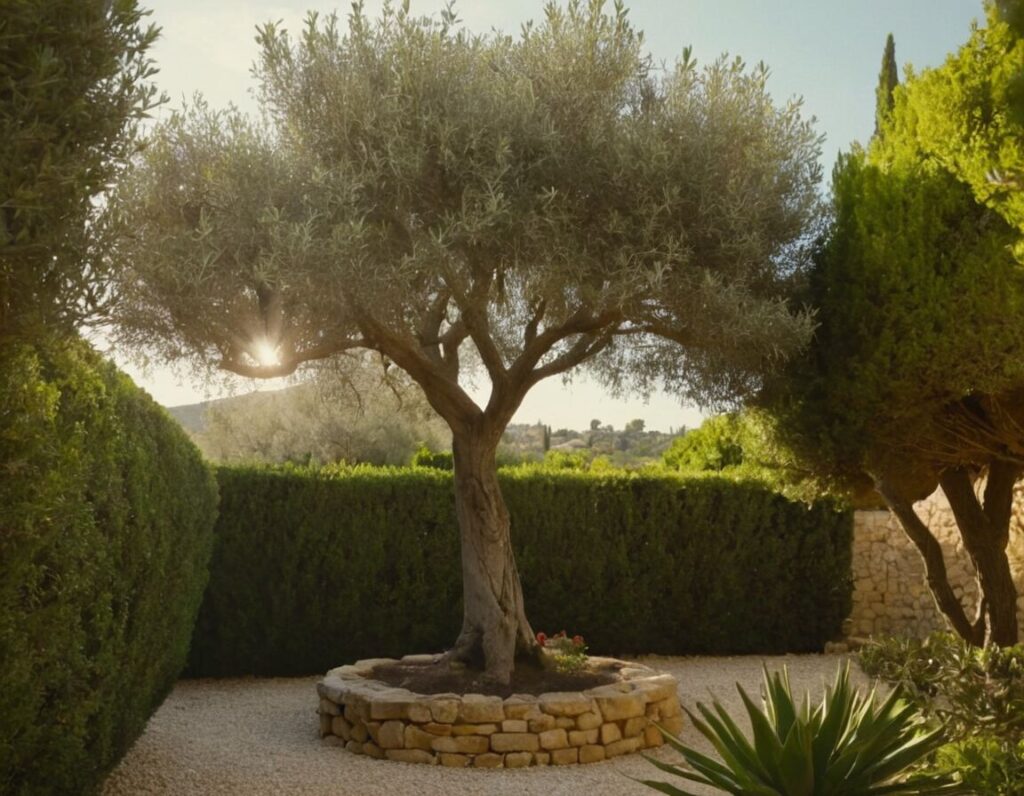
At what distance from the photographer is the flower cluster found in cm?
1023

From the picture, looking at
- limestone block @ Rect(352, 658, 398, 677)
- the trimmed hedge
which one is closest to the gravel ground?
limestone block @ Rect(352, 658, 398, 677)

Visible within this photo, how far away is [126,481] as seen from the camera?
6.48m

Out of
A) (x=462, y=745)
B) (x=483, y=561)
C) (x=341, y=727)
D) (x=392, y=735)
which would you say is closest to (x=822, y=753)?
(x=462, y=745)

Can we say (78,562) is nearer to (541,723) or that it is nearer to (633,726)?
(541,723)

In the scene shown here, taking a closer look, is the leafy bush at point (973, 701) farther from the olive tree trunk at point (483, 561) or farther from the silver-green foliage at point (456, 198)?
the olive tree trunk at point (483, 561)

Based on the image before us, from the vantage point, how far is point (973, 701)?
6.16 metres

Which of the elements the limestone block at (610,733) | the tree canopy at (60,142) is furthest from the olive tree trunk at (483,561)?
the tree canopy at (60,142)

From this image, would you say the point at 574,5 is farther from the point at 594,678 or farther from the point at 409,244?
the point at 594,678

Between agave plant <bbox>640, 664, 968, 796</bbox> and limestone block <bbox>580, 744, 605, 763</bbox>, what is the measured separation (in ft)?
9.89

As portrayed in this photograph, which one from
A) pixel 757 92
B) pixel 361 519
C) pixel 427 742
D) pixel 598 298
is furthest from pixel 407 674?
pixel 757 92

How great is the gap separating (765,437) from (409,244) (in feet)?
13.8

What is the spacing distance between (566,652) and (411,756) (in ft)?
7.93

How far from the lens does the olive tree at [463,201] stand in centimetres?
811

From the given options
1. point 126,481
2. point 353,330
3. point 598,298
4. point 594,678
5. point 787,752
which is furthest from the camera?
point 594,678
